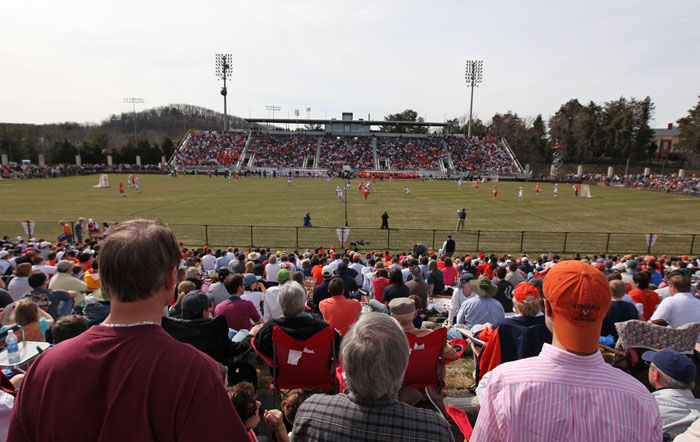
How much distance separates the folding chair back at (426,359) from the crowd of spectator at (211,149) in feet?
230

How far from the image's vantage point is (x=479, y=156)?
3007 inches

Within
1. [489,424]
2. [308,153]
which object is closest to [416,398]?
[489,424]

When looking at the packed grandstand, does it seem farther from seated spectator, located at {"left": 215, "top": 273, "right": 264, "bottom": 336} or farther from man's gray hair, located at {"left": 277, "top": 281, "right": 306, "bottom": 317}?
man's gray hair, located at {"left": 277, "top": 281, "right": 306, "bottom": 317}

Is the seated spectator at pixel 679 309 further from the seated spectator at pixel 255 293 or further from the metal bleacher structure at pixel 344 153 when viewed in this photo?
the metal bleacher structure at pixel 344 153

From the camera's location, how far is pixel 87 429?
1.38 m

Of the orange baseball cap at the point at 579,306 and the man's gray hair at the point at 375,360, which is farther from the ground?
the orange baseball cap at the point at 579,306

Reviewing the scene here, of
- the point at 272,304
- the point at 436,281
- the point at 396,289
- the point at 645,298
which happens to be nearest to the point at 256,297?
the point at 272,304

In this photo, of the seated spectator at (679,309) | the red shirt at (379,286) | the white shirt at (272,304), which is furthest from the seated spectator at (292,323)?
the seated spectator at (679,309)

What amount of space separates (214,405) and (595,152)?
333 feet

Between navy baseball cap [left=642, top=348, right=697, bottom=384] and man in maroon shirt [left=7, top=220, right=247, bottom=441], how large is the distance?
3963mm

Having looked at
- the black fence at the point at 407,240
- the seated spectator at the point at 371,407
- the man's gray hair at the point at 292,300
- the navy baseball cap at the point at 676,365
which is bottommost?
the black fence at the point at 407,240

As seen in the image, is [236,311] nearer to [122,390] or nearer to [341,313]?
[341,313]

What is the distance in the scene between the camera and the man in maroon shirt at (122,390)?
4.52 ft

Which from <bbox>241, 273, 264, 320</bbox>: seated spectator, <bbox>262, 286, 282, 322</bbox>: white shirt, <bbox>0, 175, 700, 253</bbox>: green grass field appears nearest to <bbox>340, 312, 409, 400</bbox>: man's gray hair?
<bbox>262, 286, 282, 322</bbox>: white shirt
